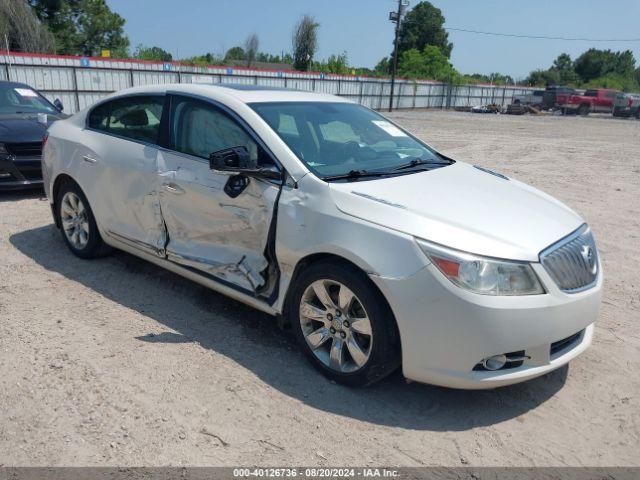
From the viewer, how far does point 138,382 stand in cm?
326

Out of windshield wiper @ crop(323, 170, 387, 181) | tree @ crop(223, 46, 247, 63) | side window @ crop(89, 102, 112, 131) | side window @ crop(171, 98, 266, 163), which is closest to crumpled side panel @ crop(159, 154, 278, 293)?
side window @ crop(171, 98, 266, 163)

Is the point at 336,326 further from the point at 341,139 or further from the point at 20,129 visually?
the point at 20,129

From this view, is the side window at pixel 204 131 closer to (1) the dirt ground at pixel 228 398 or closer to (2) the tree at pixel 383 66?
(1) the dirt ground at pixel 228 398

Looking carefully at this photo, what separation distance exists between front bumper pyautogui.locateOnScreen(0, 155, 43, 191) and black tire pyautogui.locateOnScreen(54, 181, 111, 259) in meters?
2.41

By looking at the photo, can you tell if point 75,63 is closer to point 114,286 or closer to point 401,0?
point 114,286

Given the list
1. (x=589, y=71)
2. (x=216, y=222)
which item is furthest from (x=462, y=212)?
(x=589, y=71)

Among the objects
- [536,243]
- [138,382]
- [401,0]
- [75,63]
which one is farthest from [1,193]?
[401,0]

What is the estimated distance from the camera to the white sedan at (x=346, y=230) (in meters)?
2.83

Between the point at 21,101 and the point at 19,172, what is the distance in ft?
6.85

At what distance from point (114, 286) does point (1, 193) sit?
4.53 m

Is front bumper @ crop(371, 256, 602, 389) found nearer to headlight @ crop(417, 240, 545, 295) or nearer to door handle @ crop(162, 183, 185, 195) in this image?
headlight @ crop(417, 240, 545, 295)

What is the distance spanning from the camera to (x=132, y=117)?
4.66 m

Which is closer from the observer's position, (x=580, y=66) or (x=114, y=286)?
(x=114, y=286)

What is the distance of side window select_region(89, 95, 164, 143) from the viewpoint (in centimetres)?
441
